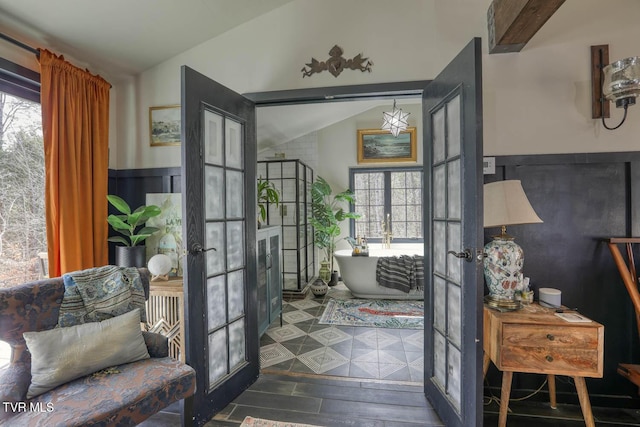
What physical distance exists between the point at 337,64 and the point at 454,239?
4.78ft

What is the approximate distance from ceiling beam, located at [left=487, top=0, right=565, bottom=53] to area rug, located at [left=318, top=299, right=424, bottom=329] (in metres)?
2.62

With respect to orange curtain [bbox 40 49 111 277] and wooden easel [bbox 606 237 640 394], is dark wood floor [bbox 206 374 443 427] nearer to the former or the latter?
wooden easel [bbox 606 237 640 394]

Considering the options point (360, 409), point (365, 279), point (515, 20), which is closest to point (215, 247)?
point (360, 409)

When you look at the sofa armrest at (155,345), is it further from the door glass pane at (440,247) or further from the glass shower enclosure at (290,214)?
the glass shower enclosure at (290,214)

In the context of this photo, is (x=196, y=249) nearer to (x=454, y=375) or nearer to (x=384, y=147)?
(x=454, y=375)

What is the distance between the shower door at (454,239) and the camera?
1.43 meters

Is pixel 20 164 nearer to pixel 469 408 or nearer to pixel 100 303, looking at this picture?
pixel 100 303

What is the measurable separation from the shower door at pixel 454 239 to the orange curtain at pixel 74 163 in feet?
7.67

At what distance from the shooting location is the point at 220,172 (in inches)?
77.0

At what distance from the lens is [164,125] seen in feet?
8.01

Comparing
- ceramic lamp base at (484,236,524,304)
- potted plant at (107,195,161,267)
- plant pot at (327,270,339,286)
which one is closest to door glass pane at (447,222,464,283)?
ceramic lamp base at (484,236,524,304)

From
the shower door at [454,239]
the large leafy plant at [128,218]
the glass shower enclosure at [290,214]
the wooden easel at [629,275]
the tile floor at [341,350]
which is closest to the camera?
the shower door at [454,239]

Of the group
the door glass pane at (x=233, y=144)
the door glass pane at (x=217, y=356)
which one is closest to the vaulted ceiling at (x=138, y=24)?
the door glass pane at (x=233, y=144)

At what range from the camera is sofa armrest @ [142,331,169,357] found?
1.65 meters
